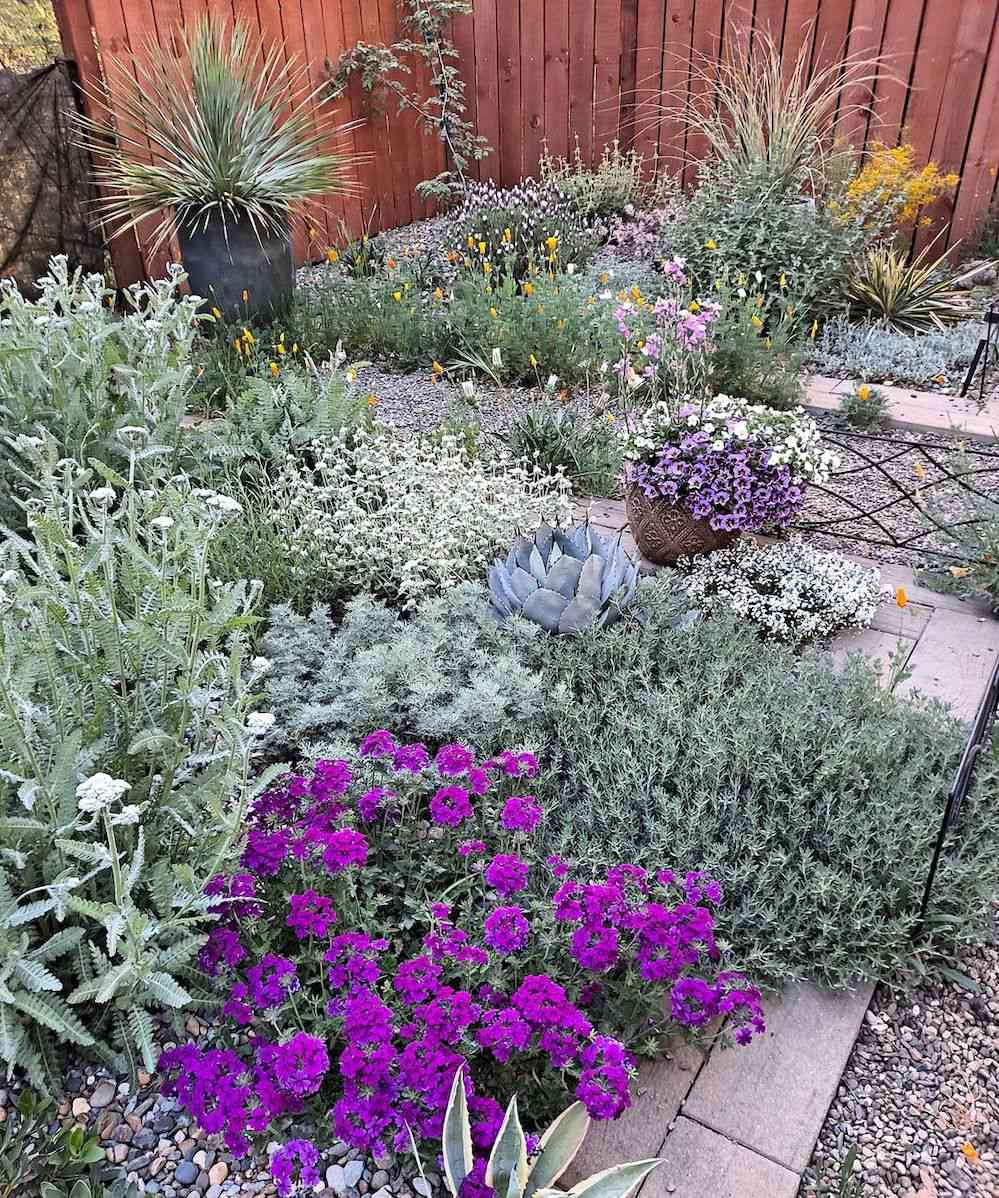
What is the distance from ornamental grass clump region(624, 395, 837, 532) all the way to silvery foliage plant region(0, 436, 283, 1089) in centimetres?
172

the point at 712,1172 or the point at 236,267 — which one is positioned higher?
the point at 236,267

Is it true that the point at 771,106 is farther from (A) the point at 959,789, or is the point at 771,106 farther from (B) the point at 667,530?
(A) the point at 959,789

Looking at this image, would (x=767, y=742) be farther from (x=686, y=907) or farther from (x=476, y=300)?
(x=476, y=300)

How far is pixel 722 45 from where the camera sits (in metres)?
6.86

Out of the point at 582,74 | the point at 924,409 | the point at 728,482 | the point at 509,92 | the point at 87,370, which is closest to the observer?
the point at 728,482

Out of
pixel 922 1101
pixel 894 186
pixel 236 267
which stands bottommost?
pixel 922 1101

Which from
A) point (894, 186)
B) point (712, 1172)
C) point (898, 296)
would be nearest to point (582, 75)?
point (894, 186)

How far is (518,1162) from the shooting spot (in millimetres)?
1473

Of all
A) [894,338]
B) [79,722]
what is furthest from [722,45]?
[79,722]

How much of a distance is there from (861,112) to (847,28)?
0.59 m

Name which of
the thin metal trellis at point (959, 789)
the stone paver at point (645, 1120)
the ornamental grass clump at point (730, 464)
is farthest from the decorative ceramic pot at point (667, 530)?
the stone paver at point (645, 1120)

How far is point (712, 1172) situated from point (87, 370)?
125 inches

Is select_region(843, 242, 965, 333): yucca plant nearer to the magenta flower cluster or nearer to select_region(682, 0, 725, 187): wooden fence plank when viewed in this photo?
select_region(682, 0, 725, 187): wooden fence plank

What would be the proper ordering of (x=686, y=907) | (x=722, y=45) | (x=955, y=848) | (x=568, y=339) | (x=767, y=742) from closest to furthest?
(x=686, y=907)
(x=955, y=848)
(x=767, y=742)
(x=568, y=339)
(x=722, y=45)
